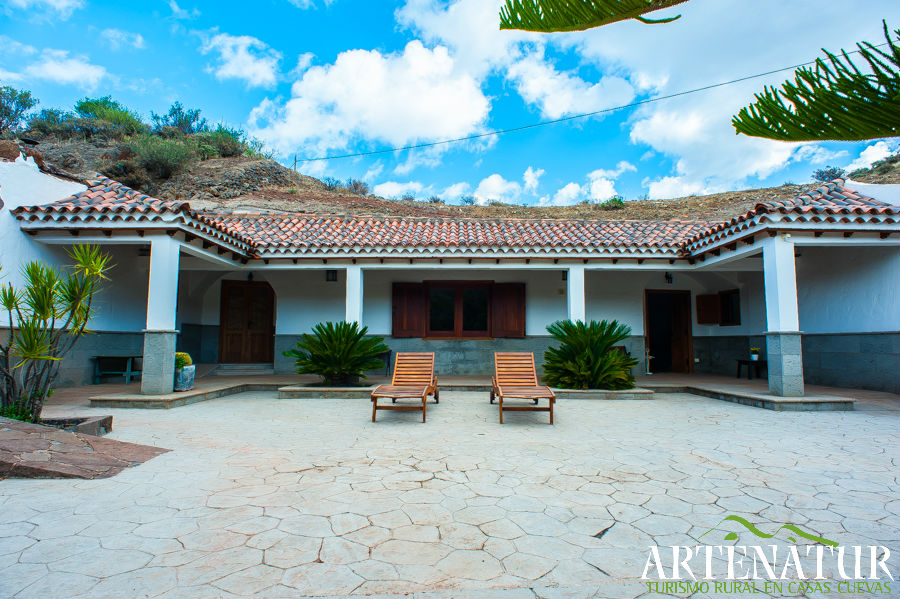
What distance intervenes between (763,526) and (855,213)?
7.29 metres

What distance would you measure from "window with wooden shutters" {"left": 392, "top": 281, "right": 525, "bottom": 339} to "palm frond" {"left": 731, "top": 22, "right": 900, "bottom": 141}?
10445 millimetres

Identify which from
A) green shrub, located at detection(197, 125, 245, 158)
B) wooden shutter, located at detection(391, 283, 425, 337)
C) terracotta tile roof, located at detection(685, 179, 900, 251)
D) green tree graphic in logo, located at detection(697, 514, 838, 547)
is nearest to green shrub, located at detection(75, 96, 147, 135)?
green shrub, located at detection(197, 125, 245, 158)

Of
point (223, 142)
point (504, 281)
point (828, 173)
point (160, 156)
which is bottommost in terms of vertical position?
point (504, 281)

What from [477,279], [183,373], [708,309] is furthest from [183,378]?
[708,309]

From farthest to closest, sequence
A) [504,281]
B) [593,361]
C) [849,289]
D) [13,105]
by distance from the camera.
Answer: [13,105] < [504,281] < [849,289] < [593,361]

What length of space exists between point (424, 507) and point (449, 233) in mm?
9069

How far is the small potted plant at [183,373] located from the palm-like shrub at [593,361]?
6850 millimetres

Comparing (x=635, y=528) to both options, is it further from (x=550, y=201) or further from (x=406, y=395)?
(x=550, y=201)

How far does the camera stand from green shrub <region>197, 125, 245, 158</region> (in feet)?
86.5

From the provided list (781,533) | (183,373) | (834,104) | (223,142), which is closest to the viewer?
(834,104)

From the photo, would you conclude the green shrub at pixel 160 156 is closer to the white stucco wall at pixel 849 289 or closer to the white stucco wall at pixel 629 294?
the white stucco wall at pixel 629 294

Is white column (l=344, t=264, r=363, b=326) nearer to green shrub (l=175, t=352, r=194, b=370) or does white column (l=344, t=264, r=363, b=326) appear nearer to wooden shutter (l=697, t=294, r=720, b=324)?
green shrub (l=175, t=352, r=194, b=370)

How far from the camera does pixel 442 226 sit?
1270cm

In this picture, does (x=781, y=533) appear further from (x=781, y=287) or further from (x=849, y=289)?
(x=849, y=289)
